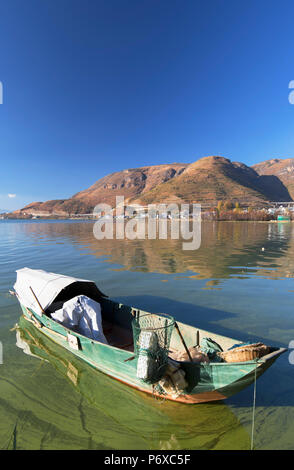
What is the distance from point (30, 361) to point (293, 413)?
8.91m

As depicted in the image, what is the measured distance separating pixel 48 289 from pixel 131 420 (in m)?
6.51

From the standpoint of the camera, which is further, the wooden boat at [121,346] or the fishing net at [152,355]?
the fishing net at [152,355]

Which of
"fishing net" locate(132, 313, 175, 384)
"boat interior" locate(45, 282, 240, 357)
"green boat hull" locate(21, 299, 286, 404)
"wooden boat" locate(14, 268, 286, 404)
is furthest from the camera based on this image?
"boat interior" locate(45, 282, 240, 357)

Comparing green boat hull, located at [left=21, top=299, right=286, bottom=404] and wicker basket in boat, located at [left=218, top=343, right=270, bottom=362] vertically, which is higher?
wicker basket in boat, located at [left=218, top=343, right=270, bottom=362]

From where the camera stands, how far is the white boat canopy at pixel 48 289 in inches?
387

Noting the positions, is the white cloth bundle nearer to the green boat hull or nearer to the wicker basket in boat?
the green boat hull

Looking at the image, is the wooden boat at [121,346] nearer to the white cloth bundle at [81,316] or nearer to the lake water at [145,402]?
the white cloth bundle at [81,316]

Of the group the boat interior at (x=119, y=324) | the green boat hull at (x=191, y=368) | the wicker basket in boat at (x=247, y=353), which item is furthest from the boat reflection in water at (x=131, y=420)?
the wicker basket in boat at (x=247, y=353)

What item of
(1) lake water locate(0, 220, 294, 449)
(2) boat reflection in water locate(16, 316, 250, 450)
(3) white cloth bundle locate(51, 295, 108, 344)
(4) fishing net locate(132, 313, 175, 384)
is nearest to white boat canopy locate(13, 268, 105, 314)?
(3) white cloth bundle locate(51, 295, 108, 344)

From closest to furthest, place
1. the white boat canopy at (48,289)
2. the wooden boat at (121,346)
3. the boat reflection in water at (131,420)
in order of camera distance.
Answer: the wooden boat at (121,346) < the boat reflection in water at (131,420) < the white boat canopy at (48,289)

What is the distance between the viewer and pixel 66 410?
20.3 feet

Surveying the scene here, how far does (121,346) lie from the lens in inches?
340

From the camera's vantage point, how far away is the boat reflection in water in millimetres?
5203
